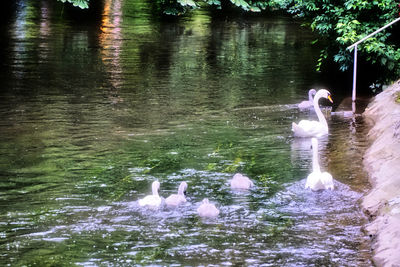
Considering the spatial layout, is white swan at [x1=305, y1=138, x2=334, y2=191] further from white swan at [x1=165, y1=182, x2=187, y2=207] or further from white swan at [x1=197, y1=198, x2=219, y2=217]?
white swan at [x1=165, y1=182, x2=187, y2=207]

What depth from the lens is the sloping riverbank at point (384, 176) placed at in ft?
26.8

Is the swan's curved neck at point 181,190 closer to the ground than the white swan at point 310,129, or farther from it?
closer to the ground

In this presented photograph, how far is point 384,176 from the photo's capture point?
34.8 ft

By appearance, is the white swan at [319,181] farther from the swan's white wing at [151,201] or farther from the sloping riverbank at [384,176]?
the swan's white wing at [151,201]

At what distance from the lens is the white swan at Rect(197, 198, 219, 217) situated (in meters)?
9.42

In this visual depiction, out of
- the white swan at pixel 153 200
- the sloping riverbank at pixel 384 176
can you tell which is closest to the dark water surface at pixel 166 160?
the white swan at pixel 153 200

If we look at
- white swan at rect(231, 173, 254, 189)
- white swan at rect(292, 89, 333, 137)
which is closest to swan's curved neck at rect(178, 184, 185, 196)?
white swan at rect(231, 173, 254, 189)

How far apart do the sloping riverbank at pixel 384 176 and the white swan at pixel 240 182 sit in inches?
72.1

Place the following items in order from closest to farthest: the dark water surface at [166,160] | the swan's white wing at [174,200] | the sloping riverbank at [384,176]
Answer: the sloping riverbank at [384,176] < the dark water surface at [166,160] < the swan's white wing at [174,200]

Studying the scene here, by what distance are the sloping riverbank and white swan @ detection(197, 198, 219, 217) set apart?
6.96 ft

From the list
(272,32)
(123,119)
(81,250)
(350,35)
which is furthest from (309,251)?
(272,32)

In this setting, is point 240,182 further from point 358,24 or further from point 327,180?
point 358,24

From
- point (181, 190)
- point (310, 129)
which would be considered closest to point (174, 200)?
point (181, 190)

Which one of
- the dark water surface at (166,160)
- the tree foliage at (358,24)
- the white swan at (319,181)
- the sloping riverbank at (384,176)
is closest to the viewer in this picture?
the sloping riverbank at (384,176)
